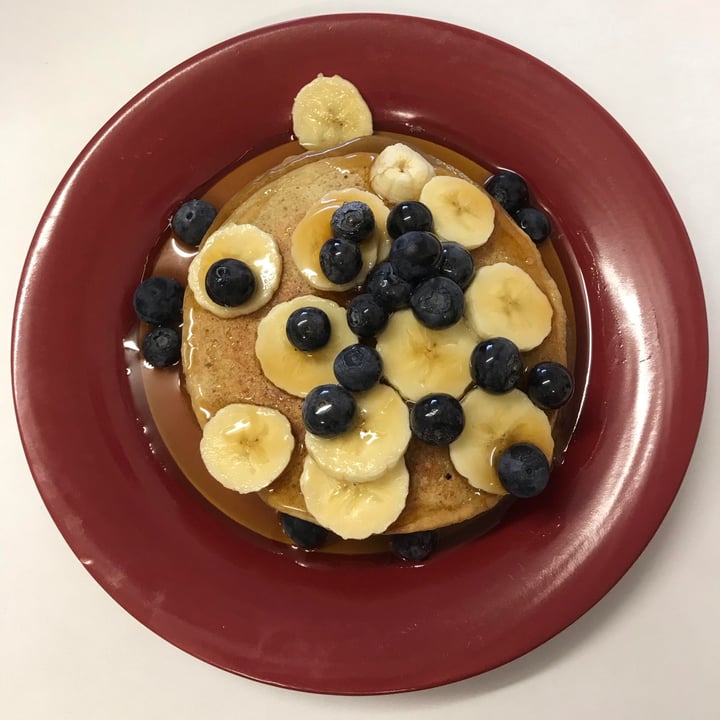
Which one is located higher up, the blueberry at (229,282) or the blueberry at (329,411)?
the blueberry at (229,282)

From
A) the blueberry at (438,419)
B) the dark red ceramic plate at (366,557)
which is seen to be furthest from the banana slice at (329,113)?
the blueberry at (438,419)

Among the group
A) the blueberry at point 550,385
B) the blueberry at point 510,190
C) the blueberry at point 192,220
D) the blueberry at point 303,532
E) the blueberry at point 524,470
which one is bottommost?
the blueberry at point 303,532

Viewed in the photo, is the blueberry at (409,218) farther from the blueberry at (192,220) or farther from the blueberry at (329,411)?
the blueberry at (192,220)

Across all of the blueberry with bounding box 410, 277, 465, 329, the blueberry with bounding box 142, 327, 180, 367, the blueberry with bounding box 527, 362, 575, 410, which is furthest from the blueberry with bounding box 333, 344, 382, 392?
the blueberry with bounding box 142, 327, 180, 367

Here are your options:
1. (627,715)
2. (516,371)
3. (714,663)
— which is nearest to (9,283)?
(516,371)

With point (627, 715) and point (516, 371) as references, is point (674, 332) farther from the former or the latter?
point (627, 715)

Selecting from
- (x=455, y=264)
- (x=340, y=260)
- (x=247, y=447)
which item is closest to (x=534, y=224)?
(x=455, y=264)

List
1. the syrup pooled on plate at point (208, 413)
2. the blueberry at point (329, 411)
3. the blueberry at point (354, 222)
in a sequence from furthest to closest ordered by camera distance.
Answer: the syrup pooled on plate at point (208, 413)
the blueberry at point (354, 222)
the blueberry at point (329, 411)
